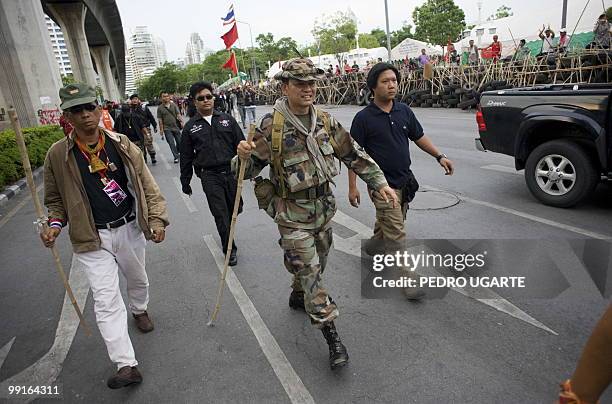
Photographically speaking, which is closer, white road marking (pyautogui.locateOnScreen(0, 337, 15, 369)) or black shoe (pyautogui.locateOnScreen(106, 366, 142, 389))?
black shoe (pyautogui.locateOnScreen(106, 366, 142, 389))

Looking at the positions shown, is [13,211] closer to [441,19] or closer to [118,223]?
[118,223]

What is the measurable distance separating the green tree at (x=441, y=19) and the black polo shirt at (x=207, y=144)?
51.9m

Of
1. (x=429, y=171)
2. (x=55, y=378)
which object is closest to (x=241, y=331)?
(x=55, y=378)

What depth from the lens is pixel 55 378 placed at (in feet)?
9.34

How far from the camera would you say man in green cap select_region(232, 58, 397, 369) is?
2.62m

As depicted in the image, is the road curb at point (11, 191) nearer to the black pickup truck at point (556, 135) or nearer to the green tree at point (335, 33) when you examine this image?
the black pickup truck at point (556, 135)

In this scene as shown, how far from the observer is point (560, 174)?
4941 millimetres

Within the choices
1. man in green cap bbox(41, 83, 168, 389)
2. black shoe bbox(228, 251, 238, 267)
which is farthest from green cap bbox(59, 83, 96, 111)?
black shoe bbox(228, 251, 238, 267)

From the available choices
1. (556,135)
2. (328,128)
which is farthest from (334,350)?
(556,135)

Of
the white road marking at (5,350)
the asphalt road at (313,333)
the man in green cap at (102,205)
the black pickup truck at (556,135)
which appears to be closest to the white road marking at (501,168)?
the black pickup truck at (556,135)

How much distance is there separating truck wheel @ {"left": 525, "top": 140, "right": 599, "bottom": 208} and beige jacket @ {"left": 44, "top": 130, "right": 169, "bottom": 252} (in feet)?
14.8

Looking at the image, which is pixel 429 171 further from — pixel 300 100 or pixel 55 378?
pixel 55 378

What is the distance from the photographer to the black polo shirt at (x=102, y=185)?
2713 mm

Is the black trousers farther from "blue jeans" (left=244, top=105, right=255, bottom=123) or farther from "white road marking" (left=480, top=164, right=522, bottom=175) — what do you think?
"blue jeans" (left=244, top=105, right=255, bottom=123)
